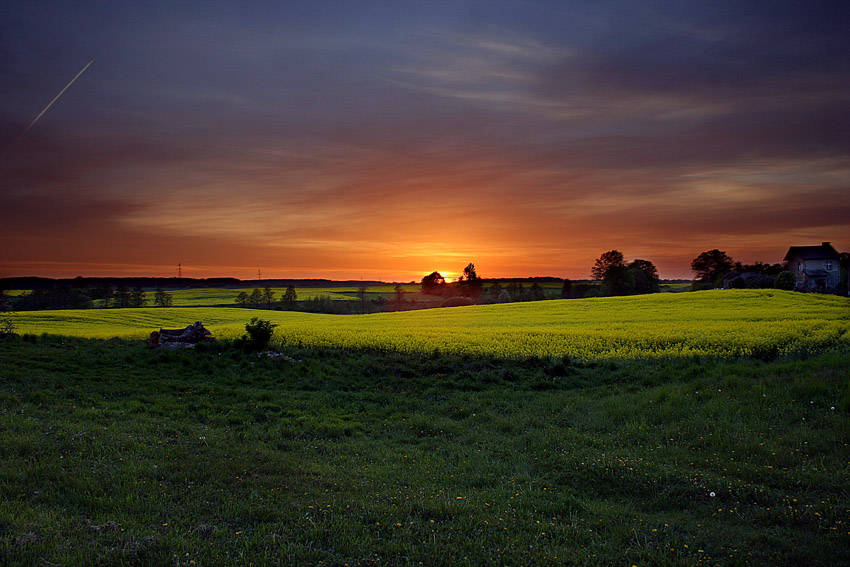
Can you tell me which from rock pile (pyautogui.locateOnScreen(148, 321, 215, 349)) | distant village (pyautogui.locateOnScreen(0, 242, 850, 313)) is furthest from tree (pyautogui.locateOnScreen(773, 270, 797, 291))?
rock pile (pyautogui.locateOnScreen(148, 321, 215, 349))

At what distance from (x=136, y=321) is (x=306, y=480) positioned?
43031 mm

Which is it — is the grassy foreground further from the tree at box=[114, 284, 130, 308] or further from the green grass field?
the tree at box=[114, 284, 130, 308]

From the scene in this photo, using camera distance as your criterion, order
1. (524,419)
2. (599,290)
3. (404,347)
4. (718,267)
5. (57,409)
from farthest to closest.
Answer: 1. (718,267)
2. (599,290)
3. (404,347)
4. (524,419)
5. (57,409)

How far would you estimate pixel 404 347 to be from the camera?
71.0 feet

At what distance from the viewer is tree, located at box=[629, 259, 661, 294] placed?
85625mm

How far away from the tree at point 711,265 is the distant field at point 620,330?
57.3 m

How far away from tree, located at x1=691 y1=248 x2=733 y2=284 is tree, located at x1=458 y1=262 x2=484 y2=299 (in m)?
43.4

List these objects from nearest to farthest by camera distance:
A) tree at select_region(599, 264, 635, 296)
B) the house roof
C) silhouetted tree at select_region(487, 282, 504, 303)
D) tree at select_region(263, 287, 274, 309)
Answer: the house roof < tree at select_region(599, 264, 635, 296) < tree at select_region(263, 287, 274, 309) < silhouetted tree at select_region(487, 282, 504, 303)

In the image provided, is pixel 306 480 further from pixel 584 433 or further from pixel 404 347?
pixel 404 347

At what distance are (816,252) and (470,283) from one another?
57.8 metres

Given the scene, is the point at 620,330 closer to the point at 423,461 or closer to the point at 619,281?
the point at 423,461

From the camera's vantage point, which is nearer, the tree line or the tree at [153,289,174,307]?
the tree line

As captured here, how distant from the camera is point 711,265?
310 ft

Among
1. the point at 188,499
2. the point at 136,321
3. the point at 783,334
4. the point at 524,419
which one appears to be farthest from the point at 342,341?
the point at 136,321
